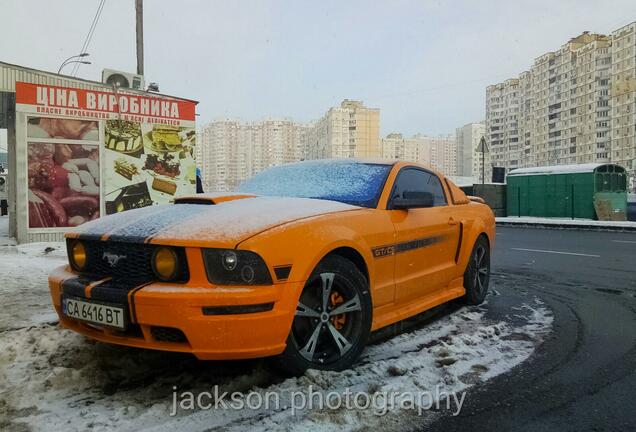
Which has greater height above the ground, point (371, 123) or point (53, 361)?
point (371, 123)

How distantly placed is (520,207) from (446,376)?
2141 centimetres

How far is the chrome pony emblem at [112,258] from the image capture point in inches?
108

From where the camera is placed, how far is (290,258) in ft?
8.65

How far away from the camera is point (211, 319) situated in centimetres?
244

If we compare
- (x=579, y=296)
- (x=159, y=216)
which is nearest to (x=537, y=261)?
(x=579, y=296)

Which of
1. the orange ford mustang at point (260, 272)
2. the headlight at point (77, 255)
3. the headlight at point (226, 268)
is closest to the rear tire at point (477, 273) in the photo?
the orange ford mustang at point (260, 272)

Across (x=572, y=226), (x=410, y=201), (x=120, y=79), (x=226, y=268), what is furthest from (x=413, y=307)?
(x=572, y=226)

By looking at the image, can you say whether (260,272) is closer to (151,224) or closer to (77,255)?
(151,224)

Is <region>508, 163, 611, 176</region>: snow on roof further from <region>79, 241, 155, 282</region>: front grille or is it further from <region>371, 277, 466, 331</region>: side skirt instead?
<region>79, 241, 155, 282</region>: front grille

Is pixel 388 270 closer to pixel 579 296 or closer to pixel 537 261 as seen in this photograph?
pixel 579 296

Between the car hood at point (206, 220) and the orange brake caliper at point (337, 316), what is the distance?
50cm

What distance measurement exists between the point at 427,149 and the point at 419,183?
114409 mm

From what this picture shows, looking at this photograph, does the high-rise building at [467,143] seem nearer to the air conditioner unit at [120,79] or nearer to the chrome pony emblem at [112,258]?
the air conditioner unit at [120,79]

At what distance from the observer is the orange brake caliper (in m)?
3.00
